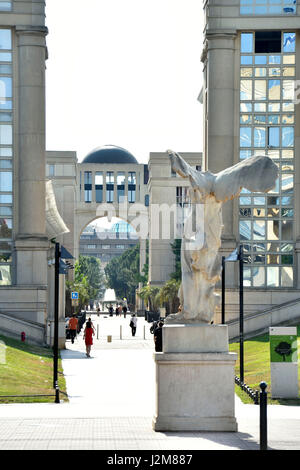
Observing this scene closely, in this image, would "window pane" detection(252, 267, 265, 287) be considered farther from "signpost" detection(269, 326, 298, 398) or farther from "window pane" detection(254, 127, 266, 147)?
"signpost" detection(269, 326, 298, 398)

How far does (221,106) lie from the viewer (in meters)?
44.2

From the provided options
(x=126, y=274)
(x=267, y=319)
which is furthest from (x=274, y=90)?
(x=126, y=274)

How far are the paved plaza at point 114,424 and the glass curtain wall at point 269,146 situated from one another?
1721cm

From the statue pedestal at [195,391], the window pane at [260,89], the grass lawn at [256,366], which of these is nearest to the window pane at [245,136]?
the window pane at [260,89]

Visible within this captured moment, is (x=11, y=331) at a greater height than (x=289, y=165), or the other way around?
(x=289, y=165)

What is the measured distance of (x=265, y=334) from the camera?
40.3 m

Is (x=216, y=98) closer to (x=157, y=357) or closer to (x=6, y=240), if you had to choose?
(x=6, y=240)

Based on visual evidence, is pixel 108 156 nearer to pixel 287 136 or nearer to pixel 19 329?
pixel 287 136

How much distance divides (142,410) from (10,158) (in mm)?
24867

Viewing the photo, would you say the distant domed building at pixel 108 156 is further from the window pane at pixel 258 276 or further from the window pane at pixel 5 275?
the window pane at pixel 5 275

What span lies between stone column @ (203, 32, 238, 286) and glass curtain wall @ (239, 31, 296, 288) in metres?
0.72

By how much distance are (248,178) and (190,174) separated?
1063mm
